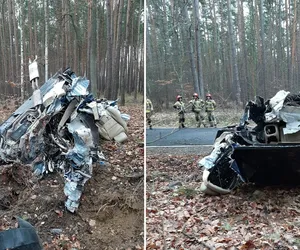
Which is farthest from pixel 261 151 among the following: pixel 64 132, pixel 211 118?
pixel 211 118

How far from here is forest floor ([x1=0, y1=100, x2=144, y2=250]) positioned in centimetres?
427

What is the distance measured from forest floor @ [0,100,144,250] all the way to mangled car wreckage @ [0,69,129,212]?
0.65ft

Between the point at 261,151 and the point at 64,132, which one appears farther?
the point at 64,132

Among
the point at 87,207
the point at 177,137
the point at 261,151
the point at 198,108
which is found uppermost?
the point at 198,108

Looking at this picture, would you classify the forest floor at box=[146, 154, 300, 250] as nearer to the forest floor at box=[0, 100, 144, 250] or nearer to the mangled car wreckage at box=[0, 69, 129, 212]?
the forest floor at box=[0, 100, 144, 250]

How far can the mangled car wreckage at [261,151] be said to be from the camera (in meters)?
3.96

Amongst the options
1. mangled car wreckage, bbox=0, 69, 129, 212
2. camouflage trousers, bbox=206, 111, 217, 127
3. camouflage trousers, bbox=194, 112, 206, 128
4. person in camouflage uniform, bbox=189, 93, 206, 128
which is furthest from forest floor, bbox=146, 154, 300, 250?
camouflage trousers, bbox=206, 111, 217, 127

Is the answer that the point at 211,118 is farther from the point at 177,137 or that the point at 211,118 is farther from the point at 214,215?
the point at 214,215

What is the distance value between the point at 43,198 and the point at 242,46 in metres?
12.4

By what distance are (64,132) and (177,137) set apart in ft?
7.01

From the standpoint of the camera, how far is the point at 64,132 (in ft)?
18.4

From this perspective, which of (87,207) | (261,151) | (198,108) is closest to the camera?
(261,151)

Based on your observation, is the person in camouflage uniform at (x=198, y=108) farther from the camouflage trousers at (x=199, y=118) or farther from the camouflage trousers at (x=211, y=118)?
the camouflage trousers at (x=211, y=118)

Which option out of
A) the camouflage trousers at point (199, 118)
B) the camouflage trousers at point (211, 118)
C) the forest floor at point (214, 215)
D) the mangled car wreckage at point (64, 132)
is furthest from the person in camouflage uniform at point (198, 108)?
the forest floor at point (214, 215)
